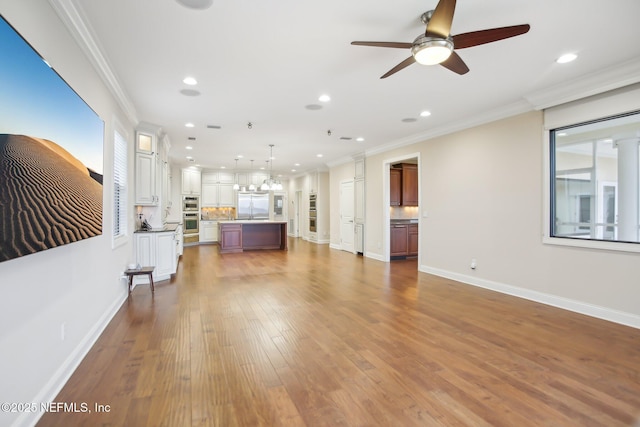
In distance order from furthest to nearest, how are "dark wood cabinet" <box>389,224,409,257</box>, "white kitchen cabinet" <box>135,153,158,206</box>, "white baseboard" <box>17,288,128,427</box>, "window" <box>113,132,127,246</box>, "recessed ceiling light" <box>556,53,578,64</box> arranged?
"dark wood cabinet" <box>389,224,409,257</box> < "white kitchen cabinet" <box>135,153,158,206</box> < "window" <box>113,132,127,246</box> < "recessed ceiling light" <box>556,53,578,64</box> < "white baseboard" <box>17,288,128,427</box>

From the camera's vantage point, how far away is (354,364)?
268 cm

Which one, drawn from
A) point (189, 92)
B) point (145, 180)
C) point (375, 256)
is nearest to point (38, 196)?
point (189, 92)

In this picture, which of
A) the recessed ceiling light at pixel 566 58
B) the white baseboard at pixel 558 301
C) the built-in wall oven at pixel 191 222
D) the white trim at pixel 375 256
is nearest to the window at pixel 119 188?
the recessed ceiling light at pixel 566 58

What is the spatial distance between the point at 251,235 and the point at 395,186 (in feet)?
15.2

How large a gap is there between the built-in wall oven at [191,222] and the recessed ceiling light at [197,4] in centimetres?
998

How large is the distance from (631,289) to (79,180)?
18.4ft

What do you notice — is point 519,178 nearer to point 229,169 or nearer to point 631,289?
point 631,289

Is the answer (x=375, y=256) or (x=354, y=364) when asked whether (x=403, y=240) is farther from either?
(x=354, y=364)

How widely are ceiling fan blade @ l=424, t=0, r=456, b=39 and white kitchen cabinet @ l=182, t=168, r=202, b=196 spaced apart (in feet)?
35.1

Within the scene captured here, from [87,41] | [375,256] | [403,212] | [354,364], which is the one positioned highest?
[87,41]

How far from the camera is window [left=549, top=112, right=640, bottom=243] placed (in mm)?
3721

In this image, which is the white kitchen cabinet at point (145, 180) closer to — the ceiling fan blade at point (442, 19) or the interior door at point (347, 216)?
the ceiling fan blade at point (442, 19)

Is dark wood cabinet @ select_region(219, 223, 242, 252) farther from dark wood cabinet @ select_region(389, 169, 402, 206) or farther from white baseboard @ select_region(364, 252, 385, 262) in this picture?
dark wood cabinet @ select_region(389, 169, 402, 206)

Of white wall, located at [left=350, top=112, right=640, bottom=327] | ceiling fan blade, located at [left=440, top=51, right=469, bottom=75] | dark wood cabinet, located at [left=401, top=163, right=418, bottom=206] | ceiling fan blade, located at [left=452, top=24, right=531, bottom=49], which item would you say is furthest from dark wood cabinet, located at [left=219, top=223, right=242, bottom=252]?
ceiling fan blade, located at [left=452, top=24, right=531, bottom=49]
